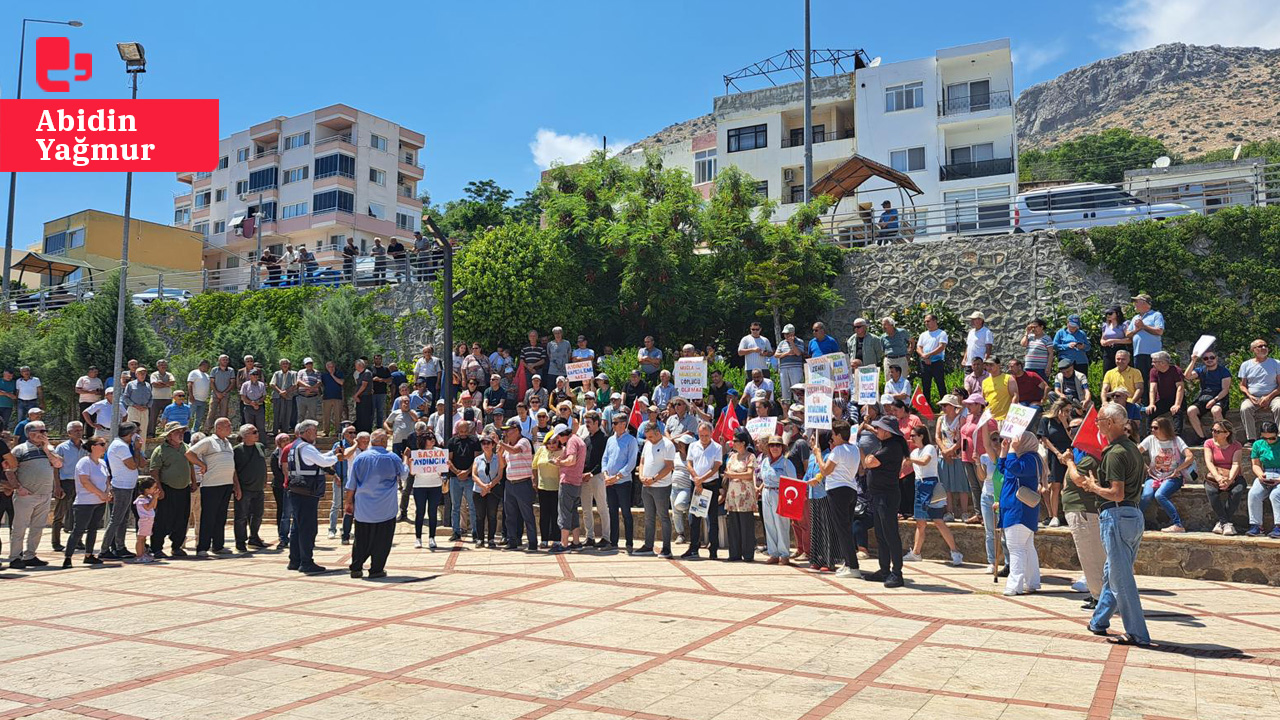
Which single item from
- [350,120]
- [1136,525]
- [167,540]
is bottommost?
[167,540]

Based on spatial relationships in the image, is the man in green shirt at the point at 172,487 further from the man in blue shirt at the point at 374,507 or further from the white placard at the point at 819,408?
the white placard at the point at 819,408

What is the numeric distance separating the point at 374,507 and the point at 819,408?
5.28m

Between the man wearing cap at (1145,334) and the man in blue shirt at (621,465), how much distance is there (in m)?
7.84

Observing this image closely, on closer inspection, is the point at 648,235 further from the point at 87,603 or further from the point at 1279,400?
the point at 87,603

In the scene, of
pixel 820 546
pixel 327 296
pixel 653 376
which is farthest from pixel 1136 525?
pixel 327 296

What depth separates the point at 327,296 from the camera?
26.2m

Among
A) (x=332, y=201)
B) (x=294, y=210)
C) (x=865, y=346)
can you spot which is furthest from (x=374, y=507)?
(x=294, y=210)

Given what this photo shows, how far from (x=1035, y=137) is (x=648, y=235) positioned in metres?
132

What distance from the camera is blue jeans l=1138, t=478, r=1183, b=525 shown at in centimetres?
1073

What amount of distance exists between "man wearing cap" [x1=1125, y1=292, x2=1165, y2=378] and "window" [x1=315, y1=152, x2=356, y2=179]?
4966 cm

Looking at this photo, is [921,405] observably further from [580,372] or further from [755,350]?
[580,372]

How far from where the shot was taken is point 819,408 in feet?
36.2

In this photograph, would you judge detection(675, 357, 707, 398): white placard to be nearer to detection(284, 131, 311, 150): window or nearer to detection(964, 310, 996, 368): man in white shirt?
detection(964, 310, 996, 368): man in white shirt

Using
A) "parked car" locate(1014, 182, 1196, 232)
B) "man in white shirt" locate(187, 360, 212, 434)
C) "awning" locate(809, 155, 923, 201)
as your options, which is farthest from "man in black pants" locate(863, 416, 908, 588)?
"awning" locate(809, 155, 923, 201)
